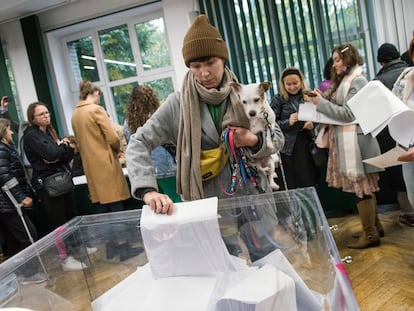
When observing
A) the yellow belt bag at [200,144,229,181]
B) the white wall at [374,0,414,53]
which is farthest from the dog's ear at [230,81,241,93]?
the white wall at [374,0,414,53]

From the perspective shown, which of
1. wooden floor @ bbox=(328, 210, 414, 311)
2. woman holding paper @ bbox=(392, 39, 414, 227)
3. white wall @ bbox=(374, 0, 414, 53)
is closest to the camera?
woman holding paper @ bbox=(392, 39, 414, 227)

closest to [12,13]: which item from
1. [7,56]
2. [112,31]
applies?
[7,56]

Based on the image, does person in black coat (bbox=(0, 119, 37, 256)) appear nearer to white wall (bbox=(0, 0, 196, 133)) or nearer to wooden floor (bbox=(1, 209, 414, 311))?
white wall (bbox=(0, 0, 196, 133))

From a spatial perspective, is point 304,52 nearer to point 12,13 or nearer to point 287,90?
point 287,90

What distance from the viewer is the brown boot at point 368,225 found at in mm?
2389

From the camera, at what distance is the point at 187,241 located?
0.84 meters

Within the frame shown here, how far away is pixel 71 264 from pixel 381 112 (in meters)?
1.10

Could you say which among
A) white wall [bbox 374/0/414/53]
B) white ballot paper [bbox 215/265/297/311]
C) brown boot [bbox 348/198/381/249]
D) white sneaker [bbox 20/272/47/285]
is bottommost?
brown boot [bbox 348/198/381/249]

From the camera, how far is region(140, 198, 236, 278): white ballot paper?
83 centimetres

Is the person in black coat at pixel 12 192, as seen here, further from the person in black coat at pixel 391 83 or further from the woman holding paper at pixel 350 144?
the person in black coat at pixel 391 83

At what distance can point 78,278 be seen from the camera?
3.13ft

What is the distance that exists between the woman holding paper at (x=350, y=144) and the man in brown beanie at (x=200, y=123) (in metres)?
1.16

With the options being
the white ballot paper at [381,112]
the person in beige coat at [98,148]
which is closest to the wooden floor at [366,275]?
the white ballot paper at [381,112]

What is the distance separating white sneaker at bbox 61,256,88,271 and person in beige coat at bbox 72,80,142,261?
6.76ft
